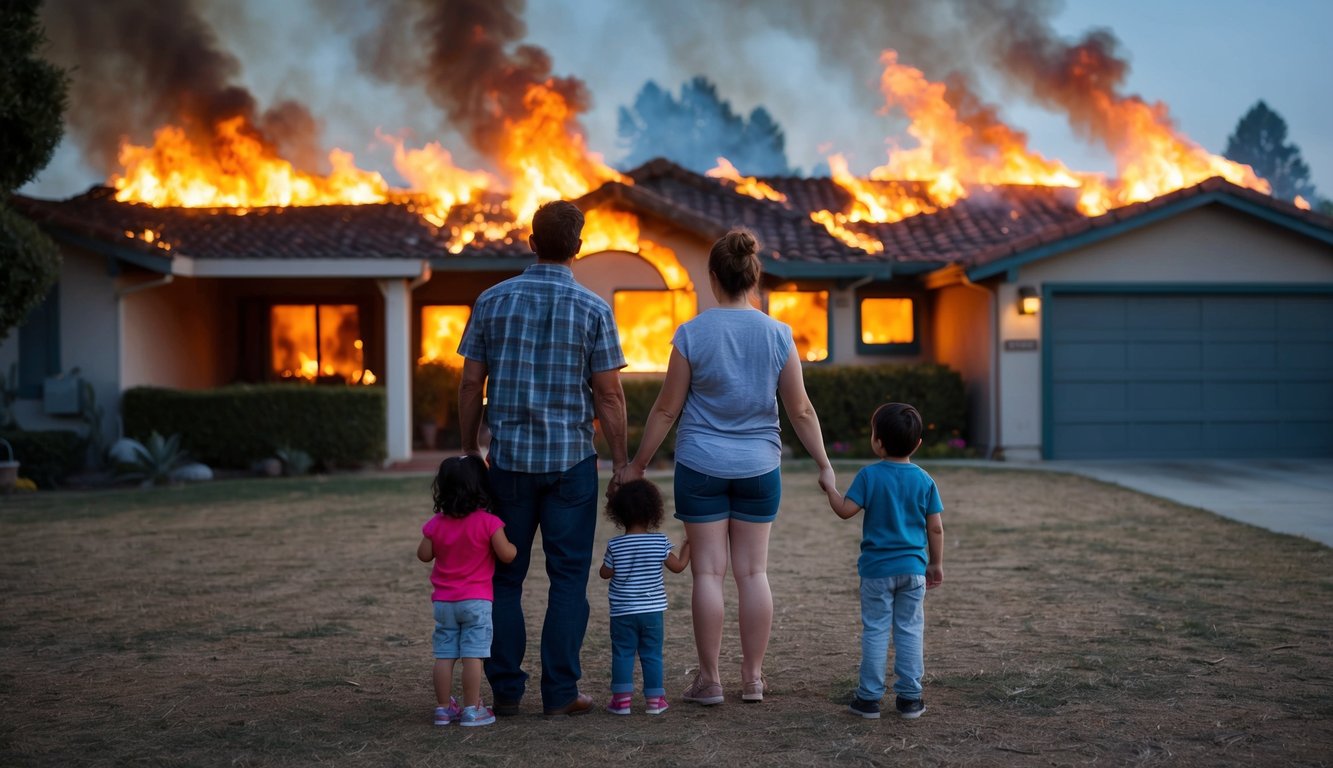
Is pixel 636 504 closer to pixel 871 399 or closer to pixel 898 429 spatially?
pixel 898 429

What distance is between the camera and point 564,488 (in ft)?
16.0

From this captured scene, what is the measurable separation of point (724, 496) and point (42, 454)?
517 inches

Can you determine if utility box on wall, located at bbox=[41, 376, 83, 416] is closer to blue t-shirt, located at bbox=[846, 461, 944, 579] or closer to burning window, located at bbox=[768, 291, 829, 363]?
burning window, located at bbox=[768, 291, 829, 363]

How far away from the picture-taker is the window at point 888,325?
19438mm

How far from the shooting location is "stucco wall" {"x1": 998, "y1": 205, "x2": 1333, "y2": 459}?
56.0ft

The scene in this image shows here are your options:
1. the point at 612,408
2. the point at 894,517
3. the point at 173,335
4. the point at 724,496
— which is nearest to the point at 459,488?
the point at 612,408

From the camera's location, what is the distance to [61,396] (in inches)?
641

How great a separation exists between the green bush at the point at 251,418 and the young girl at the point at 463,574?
12.2 meters

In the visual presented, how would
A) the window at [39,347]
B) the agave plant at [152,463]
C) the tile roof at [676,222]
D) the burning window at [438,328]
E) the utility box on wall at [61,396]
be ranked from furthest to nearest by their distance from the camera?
the burning window at [438,328] → the tile roof at [676,222] → the window at [39,347] → the utility box on wall at [61,396] → the agave plant at [152,463]

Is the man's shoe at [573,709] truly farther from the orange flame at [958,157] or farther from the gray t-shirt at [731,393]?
the orange flame at [958,157]

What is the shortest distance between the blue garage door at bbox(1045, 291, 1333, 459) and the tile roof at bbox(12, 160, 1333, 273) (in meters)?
1.42

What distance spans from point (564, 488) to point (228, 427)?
41.6 feet

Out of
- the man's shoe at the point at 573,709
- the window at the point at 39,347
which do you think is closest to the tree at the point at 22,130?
the window at the point at 39,347

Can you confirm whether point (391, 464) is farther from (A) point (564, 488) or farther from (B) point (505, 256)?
(A) point (564, 488)
